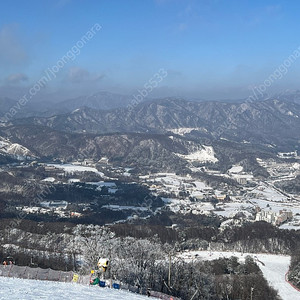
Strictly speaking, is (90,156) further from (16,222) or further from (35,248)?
(35,248)

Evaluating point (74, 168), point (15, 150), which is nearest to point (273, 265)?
point (74, 168)

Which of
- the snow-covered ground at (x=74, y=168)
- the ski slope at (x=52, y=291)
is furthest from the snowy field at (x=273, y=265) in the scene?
the snow-covered ground at (x=74, y=168)

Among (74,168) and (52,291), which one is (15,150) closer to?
(74,168)

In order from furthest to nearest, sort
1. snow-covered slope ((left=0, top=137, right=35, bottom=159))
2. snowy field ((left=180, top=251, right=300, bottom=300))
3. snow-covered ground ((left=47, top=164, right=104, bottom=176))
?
snow-covered slope ((left=0, top=137, right=35, bottom=159)) < snow-covered ground ((left=47, top=164, right=104, bottom=176)) < snowy field ((left=180, top=251, right=300, bottom=300))

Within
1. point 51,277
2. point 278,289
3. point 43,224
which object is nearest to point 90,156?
point 43,224

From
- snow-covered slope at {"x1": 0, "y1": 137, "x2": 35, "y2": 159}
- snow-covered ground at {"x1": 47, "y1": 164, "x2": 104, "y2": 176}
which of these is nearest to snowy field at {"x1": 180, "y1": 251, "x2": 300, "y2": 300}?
snow-covered ground at {"x1": 47, "y1": 164, "x2": 104, "y2": 176}

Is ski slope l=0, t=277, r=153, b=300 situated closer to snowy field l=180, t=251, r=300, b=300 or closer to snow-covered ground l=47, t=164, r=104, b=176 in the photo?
snowy field l=180, t=251, r=300, b=300
